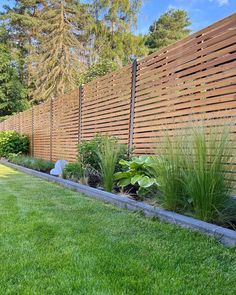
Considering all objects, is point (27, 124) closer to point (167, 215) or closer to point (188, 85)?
point (188, 85)

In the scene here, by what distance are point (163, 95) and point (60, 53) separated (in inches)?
585

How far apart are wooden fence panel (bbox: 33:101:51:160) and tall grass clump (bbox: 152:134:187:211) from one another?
6.62 meters

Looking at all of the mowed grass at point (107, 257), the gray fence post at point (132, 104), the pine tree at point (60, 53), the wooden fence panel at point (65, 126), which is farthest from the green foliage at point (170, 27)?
the mowed grass at point (107, 257)

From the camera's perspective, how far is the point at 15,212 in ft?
9.81

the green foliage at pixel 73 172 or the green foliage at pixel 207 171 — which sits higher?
the green foliage at pixel 207 171

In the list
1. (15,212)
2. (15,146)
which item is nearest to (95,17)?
(15,146)

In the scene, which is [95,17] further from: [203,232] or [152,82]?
[203,232]

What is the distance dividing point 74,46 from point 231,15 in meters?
15.9

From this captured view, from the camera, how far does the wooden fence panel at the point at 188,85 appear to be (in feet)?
10.2

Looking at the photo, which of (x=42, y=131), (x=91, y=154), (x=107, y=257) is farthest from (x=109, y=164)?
(x=42, y=131)

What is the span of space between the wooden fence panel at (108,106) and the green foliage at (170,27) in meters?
14.3

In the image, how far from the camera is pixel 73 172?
5332 millimetres

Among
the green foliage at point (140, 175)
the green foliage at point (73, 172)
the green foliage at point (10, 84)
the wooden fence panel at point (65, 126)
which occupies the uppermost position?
the green foliage at point (10, 84)

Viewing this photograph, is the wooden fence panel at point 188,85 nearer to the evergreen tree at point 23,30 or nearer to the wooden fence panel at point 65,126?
the wooden fence panel at point 65,126
